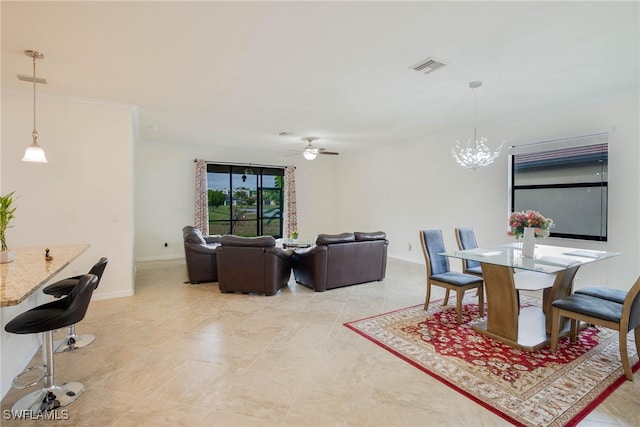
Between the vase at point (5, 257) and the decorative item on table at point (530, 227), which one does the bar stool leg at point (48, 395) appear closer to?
the vase at point (5, 257)

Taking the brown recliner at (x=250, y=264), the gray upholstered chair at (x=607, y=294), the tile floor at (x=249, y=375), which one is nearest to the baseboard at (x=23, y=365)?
the tile floor at (x=249, y=375)

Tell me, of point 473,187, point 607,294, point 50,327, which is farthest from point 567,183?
point 50,327

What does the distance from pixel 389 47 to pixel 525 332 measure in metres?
3.21

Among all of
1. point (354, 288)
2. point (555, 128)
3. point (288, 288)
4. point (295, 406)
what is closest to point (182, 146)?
point (288, 288)

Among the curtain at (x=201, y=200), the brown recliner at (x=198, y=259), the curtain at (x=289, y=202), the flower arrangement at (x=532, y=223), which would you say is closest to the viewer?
the flower arrangement at (x=532, y=223)

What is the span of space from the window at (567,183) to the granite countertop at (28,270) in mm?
5910

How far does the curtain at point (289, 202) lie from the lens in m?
8.91

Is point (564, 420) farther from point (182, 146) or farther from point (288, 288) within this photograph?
point (182, 146)

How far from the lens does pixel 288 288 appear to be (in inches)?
201

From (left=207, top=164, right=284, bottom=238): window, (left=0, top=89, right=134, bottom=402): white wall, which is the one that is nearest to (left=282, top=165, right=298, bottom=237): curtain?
(left=207, top=164, right=284, bottom=238): window

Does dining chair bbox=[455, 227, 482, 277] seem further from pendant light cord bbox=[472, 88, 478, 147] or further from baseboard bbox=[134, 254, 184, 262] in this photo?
baseboard bbox=[134, 254, 184, 262]

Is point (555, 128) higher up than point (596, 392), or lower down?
higher up

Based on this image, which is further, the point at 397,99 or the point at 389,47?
the point at 397,99

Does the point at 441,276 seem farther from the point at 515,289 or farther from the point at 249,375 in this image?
the point at 249,375
